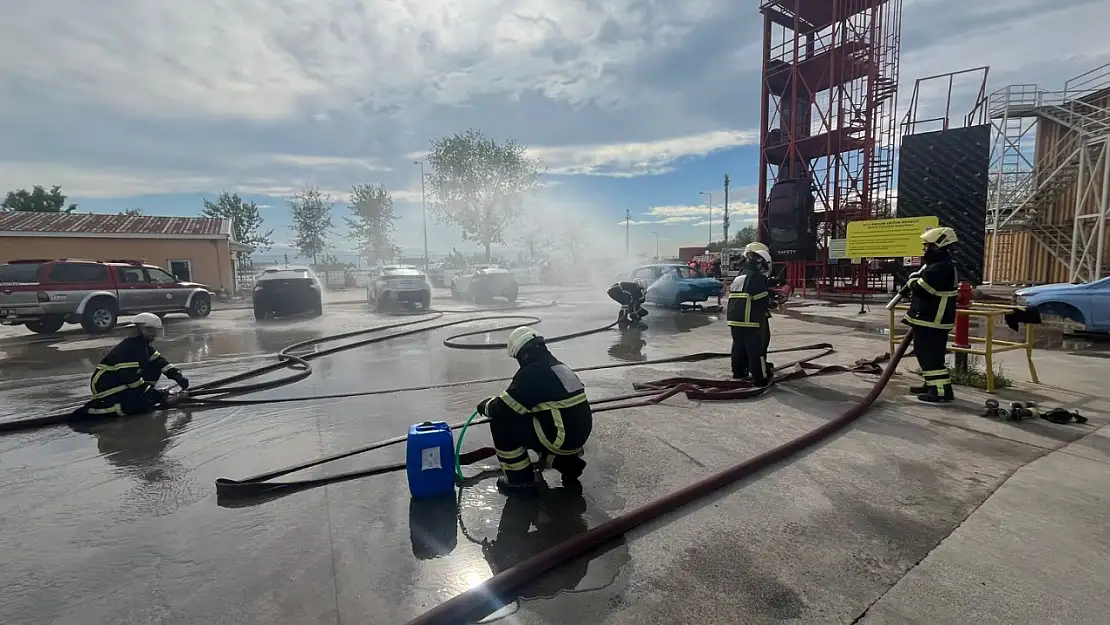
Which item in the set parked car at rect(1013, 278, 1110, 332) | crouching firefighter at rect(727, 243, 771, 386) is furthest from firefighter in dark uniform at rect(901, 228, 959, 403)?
parked car at rect(1013, 278, 1110, 332)

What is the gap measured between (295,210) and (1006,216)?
44.2 m

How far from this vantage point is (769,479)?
12.1 ft

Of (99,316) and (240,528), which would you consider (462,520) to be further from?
(99,316)

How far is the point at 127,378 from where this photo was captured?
5.35m

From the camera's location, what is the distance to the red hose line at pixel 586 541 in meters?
2.24

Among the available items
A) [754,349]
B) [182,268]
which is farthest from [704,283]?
[182,268]

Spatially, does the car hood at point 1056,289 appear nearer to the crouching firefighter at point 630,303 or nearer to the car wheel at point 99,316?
the crouching firefighter at point 630,303

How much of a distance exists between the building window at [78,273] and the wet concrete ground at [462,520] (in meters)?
8.49

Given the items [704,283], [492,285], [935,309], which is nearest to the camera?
[935,309]

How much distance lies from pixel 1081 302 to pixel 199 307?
2074 cm

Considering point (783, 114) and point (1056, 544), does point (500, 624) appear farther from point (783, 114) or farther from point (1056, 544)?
point (783, 114)

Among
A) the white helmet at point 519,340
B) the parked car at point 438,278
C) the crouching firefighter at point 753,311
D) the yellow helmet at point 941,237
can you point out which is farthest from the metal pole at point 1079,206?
the parked car at point 438,278

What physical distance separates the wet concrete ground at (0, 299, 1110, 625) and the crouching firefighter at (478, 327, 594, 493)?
0.25 m

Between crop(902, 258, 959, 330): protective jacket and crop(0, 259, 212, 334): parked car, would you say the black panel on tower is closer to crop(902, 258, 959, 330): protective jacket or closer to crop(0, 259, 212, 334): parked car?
crop(902, 258, 959, 330): protective jacket
